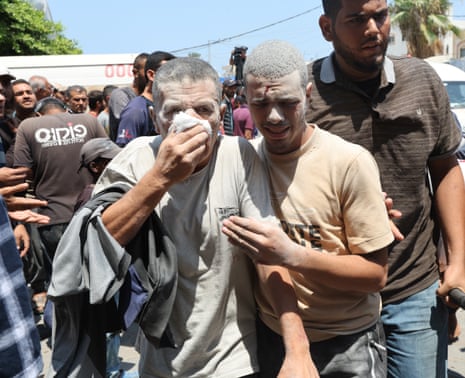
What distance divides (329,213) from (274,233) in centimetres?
31

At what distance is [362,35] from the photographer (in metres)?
2.09

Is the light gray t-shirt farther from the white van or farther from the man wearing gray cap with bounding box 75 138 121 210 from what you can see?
the white van

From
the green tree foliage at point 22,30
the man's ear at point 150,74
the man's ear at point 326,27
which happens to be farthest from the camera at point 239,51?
the green tree foliage at point 22,30

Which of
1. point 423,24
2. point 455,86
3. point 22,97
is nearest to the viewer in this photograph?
point 22,97

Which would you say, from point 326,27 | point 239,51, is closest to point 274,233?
point 326,27

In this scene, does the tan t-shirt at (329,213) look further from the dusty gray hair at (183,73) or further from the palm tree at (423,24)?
the palm tree at (423,24)

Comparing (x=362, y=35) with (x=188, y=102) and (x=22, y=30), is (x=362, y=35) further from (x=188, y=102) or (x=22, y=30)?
(x=22, y=30)

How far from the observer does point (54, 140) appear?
469 cm

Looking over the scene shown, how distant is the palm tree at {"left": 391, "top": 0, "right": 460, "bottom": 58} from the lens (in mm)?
27795

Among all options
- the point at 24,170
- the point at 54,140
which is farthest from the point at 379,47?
the point at 54,140

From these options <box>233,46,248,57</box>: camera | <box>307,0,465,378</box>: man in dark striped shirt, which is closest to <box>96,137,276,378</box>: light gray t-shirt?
<box>307,0,465,378</box>: man in dark striped shirt

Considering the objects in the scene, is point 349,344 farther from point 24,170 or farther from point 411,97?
point 24,170

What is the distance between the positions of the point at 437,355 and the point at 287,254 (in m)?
1.08

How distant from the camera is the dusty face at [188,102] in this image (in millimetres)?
1624
